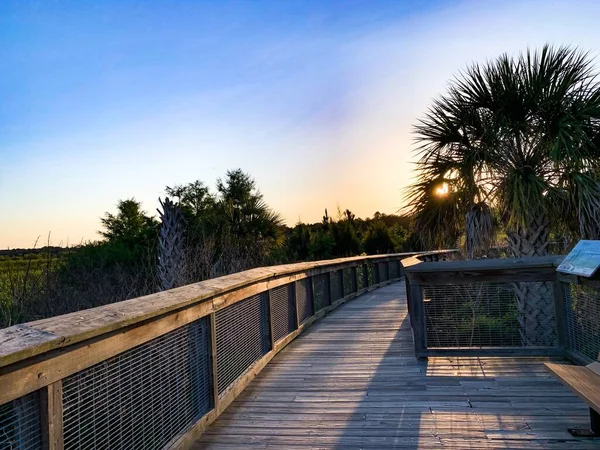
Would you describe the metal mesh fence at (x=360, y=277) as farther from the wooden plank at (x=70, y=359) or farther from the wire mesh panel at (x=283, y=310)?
the wooden plank at (x=70, y=359)

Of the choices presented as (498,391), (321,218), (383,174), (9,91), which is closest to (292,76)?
(383,174)

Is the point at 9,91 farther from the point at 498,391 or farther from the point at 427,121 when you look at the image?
the point at 498,391

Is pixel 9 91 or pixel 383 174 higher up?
pixel 9 91

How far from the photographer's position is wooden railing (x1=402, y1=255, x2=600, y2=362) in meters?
4.55

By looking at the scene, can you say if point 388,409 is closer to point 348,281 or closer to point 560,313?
point 560,313

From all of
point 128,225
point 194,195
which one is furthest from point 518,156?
point 128,225

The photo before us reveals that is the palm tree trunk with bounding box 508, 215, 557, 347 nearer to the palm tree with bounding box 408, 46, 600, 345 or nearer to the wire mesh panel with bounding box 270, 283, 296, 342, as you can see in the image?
the palm tree with bounding box 408, 46, 600, 345

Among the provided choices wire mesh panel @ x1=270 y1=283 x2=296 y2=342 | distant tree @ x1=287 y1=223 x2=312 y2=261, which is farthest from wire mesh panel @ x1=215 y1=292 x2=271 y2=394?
distant tree @ x1=287 y1=223 x2=312 y2=261

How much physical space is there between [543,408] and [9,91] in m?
10.9

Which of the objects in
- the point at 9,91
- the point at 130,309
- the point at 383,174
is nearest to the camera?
the point at 130,309

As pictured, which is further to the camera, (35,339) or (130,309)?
(130,309)

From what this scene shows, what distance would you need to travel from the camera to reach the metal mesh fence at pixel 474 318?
4.91 meters

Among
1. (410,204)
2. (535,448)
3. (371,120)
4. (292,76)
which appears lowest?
(535,448)

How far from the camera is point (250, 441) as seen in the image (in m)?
3.05
